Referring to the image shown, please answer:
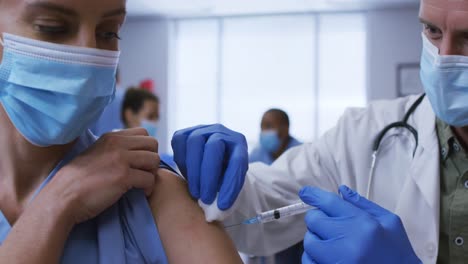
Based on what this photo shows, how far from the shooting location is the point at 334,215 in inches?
41.7

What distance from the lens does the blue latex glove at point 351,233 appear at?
1000 millimetres

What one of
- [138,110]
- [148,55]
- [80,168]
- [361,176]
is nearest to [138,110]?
[138,110]

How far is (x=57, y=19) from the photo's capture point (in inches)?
35.9

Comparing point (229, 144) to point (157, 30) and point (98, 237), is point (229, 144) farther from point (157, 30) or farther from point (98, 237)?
point (157, 30)

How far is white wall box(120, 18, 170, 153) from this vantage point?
22.1 feet

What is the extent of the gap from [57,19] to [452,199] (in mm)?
1040

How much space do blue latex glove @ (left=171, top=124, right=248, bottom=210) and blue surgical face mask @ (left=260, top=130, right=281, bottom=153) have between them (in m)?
2.88

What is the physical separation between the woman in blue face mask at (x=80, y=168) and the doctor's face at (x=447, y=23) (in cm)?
70

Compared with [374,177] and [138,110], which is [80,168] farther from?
[138,110]

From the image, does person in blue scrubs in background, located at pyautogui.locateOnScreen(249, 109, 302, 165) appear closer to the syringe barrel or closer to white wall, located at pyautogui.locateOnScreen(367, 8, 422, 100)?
white wall, located at pyautogui.locateOnScreen(367, 8, 422, 100)

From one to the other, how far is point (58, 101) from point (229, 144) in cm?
36

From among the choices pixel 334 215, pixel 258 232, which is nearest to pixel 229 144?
pixel 334 215

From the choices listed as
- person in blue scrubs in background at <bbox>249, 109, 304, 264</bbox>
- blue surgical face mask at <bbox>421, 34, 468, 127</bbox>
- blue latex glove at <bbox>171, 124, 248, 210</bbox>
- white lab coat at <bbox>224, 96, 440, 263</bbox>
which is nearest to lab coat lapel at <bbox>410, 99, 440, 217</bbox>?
white lab coat at <bbox>224, 96, 440, 263</bbox>

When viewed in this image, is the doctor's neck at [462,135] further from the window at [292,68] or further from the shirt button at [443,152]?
the window at [292,68]
